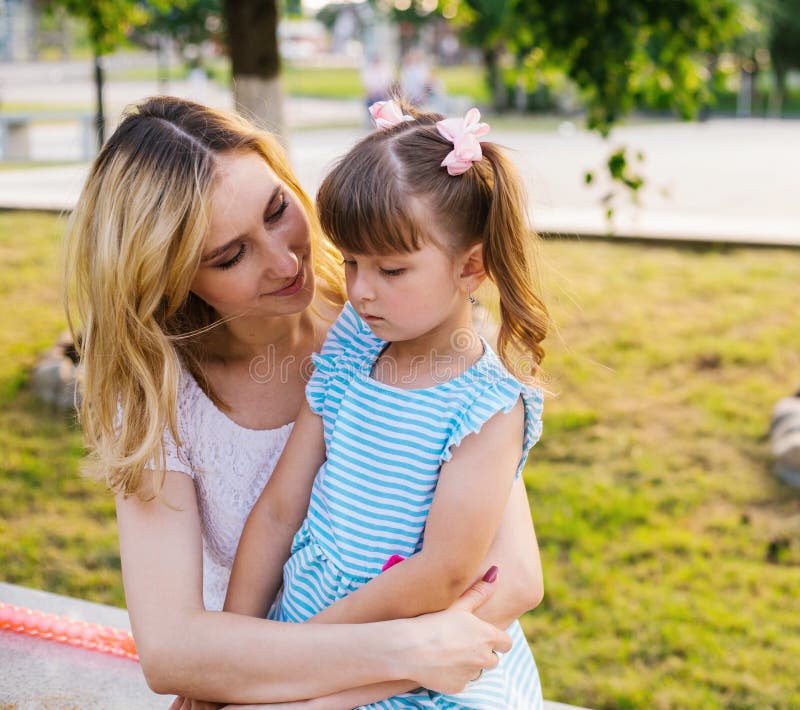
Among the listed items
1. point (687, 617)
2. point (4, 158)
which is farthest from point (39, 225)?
point (687, 617)

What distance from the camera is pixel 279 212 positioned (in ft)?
5.41

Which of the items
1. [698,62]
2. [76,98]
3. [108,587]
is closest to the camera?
[108,587]

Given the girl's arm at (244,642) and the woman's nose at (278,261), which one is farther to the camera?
the woman's nose at (278,261)

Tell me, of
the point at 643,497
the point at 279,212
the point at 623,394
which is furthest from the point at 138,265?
the point at 623,394

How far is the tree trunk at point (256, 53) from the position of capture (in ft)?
14.6

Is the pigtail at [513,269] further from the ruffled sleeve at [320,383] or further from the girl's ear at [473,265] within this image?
the ruffled sleeve at [320,383]

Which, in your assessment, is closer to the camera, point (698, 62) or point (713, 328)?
point (698, 62)

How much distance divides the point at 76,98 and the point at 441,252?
21.7 meters

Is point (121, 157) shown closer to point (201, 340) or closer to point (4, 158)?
point (201, 340)

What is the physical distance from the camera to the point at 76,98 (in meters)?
21.3

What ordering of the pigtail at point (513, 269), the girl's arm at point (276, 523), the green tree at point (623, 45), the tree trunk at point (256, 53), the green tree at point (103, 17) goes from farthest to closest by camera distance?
the green tree at point (103, 17)
the tree trunk at point (256, 53)
the green tree at point (623, 45)
the girl's arm at point (276, 523)
the pigtail at point (513, 269)

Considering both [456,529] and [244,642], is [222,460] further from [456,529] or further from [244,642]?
[456,529]

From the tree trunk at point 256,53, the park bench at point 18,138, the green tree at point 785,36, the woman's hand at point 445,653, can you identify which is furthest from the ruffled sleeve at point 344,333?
the green tree at point 785,36

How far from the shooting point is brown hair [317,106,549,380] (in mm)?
1441
